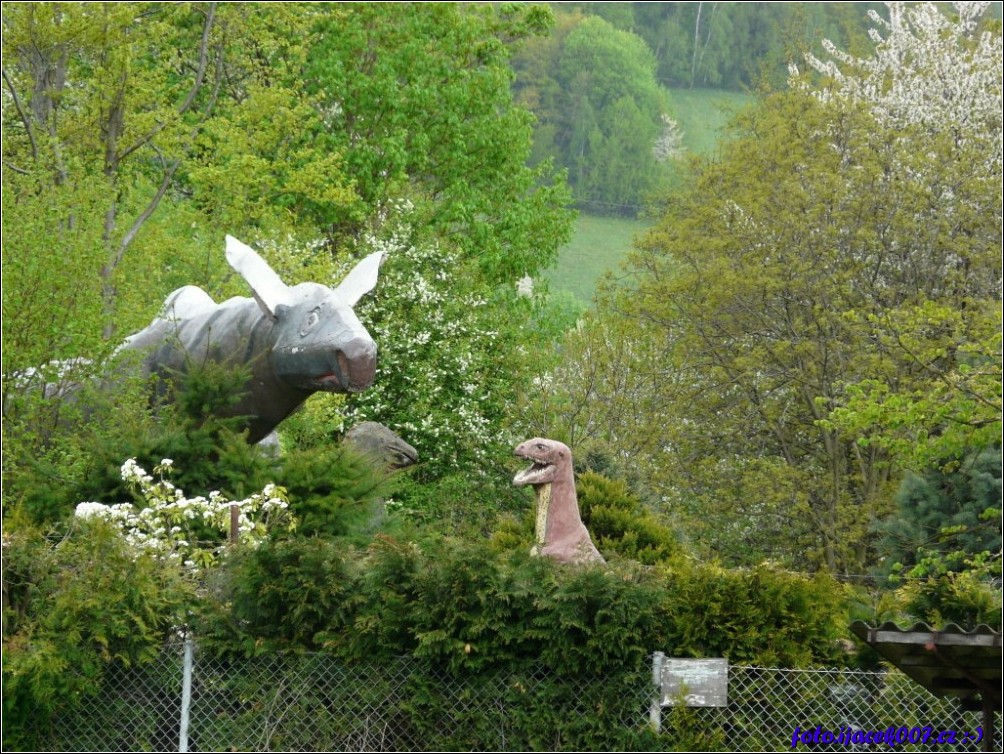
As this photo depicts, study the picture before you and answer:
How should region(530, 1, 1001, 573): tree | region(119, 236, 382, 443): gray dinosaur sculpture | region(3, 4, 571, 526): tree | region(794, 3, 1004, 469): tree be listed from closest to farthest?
1. region(119, 236, 382, 443): gray dinosaur sculpture
2. region(3, 4, 571, 526): tree
3. region(794, 3, 1004, 469): tree
4. region(530, 1, 1001, 573): tree

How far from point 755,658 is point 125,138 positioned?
40.2 ft

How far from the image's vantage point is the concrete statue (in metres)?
13.4

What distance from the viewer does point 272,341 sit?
50.2 ft

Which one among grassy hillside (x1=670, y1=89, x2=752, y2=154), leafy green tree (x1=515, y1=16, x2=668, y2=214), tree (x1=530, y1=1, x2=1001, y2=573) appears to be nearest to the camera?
tree (x1=530, y1=1, x2=1001, y2=573)

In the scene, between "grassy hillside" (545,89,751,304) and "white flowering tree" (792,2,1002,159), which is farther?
"grassy hillside" (545,89,751,304)

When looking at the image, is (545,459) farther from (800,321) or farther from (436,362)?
(800,321)

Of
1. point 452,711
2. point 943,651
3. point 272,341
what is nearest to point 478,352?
point 272,341

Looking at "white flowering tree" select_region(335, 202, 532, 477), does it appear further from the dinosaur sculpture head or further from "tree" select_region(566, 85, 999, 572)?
the dinosaur sculpture head

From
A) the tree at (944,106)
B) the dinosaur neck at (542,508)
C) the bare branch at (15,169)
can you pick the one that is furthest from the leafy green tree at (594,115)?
the dinosaur neck at (542,508)

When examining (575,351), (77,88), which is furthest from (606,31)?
(77,88)

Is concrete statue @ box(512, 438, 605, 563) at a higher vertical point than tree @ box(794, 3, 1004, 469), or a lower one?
lower

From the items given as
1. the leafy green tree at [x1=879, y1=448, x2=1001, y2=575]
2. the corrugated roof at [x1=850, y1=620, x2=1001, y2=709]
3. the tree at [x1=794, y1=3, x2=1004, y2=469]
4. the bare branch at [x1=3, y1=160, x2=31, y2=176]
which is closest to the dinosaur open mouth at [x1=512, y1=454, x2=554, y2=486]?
the corrugated roof at [x1=850, y1=620, x2=1001, y2=709]

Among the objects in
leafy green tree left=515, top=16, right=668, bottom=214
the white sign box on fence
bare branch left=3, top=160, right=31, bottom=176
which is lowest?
the white sign box on fence

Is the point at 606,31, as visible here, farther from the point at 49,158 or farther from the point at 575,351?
the point at 49,158
